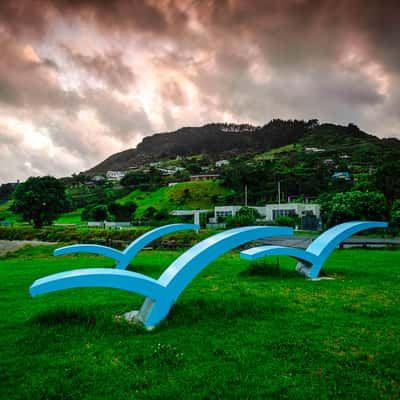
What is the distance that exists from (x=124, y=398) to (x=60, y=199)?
36838 millimetres

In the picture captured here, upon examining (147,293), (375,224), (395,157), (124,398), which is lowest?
(124,398)

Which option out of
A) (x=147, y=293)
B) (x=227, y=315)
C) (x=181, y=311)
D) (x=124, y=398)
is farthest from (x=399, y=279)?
(x=124, y=398)

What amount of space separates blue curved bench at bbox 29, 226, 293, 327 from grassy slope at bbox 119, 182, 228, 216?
49.8 meters

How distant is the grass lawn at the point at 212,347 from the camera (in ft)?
12.0

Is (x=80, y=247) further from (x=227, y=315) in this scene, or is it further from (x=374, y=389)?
(x=374, y=389)

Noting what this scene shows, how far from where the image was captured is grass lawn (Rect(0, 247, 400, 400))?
12.0ft

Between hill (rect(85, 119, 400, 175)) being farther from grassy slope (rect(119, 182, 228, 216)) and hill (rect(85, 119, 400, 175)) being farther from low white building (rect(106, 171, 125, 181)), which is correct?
grassy slope (rect(119, 182, 228, 216))

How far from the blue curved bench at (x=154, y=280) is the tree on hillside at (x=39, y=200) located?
33200mm

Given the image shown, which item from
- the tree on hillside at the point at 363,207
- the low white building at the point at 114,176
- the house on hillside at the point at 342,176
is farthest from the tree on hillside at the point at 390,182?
the low white building at the point at 114,176

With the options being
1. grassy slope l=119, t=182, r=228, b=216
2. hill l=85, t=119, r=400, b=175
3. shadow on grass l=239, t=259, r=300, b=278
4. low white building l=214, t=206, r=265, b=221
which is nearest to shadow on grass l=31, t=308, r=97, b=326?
shadow on grass l=239, t=259, r=300, b=278

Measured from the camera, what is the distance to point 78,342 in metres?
4.93

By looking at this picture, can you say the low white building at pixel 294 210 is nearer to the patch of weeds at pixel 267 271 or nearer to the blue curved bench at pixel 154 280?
the patch of weeds at pixel 267 271

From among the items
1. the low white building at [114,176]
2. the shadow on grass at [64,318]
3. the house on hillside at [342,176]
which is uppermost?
the low white building at [114,176]

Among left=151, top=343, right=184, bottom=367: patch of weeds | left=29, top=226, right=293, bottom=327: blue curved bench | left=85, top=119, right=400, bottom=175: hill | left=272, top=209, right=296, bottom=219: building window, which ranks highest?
left=85, top=119, right=400, bottom=175: hill
